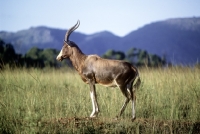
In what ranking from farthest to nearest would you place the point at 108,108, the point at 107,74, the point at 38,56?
the point at 38,56
the point at 108,108
the point at 107,74

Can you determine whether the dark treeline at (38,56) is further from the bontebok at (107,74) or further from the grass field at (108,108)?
the bontebok at (107,74)

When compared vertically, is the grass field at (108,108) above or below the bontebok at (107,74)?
below

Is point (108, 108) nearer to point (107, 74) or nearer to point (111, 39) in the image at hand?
point (107, 74)

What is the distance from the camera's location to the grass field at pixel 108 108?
6.11 m

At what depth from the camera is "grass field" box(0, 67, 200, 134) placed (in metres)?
6.11

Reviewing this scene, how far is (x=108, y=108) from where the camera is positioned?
7699 mm

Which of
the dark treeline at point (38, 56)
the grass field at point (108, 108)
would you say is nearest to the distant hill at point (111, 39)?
the dark treeline at point (38, 56)

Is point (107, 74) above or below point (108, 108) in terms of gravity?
above

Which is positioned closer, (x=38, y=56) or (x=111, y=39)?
(x=38, y=56)

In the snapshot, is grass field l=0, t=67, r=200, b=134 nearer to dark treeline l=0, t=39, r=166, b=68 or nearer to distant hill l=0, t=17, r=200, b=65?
dark treeline l=0, t=39, r=166, b=68

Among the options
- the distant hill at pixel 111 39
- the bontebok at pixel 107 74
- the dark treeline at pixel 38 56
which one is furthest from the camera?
the distant hill at pixel 111 39

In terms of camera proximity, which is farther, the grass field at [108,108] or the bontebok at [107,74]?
the bontebok at [107,74]

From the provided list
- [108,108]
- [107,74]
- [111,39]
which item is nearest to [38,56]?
[108,108]

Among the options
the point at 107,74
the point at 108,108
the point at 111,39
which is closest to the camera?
the point at 107,74
